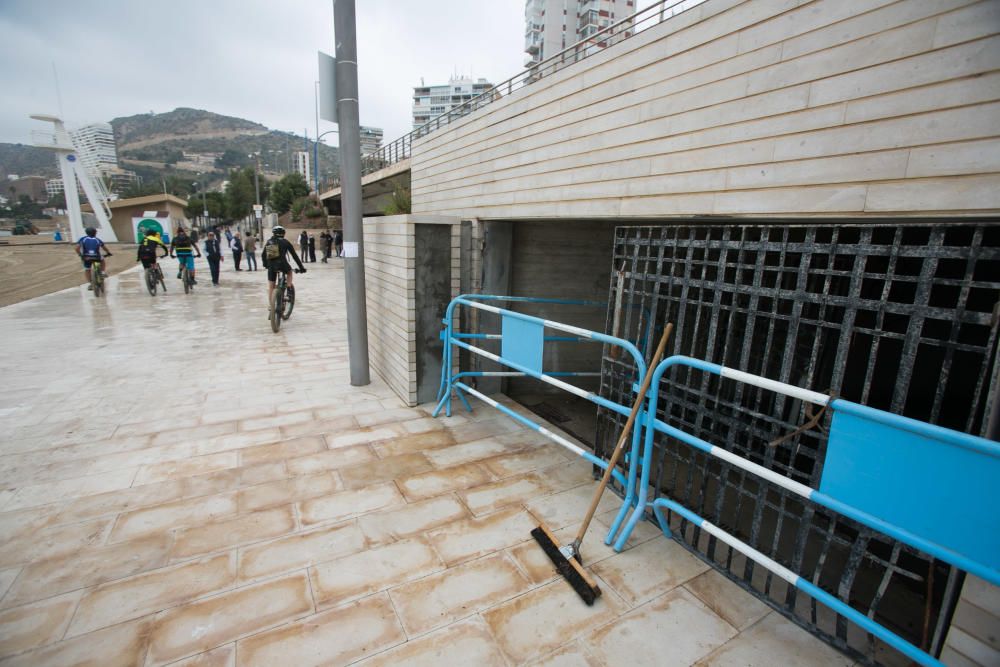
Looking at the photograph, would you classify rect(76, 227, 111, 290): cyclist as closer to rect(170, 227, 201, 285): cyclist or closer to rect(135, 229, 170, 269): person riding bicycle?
rect(135, 229, 170, 269): person riding bicycle

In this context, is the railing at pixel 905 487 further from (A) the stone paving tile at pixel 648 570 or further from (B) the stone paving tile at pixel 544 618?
(B) the stone paving tile at pixel 544 618

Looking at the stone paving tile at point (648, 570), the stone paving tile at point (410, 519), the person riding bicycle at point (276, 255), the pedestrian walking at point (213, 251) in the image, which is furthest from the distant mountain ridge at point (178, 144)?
the stone paving tile at point (648, 570)

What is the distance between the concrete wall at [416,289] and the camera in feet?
15.7

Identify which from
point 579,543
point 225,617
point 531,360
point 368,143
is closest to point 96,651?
point 225,617

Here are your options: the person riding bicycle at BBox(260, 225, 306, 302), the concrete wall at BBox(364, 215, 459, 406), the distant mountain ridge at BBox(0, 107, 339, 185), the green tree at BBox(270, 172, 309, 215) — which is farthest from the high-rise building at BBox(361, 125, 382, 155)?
the distant mountain ridge at BBox(0, 107, 339, 185)

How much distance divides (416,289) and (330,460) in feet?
6.42

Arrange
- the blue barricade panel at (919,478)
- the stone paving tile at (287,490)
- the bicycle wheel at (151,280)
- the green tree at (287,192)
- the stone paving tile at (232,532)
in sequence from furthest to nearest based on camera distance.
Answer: the green tree at (287,192), the bicycle wheel at (151,280), the stone paving tile at (287,490), the stone paving tile at (232,532), the blue barricade panel at (919,478)

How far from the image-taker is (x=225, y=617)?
2260 millimetres

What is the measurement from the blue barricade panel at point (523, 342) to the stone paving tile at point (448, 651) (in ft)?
6.26

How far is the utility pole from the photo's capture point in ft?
16.0

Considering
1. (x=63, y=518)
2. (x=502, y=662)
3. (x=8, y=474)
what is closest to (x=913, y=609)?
(x=502, y=662)

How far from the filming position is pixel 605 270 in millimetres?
7141

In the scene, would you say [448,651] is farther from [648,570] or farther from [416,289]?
[416,289]

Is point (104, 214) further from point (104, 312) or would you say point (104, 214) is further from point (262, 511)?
point (262, 511)
